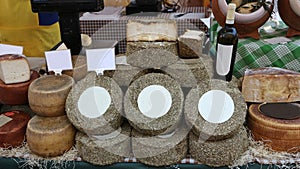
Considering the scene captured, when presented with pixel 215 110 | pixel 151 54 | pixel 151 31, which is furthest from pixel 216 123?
pixel 151 31

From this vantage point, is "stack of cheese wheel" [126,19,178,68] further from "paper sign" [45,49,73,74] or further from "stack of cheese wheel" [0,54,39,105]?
"stack of cheese wheel" [0,54,39,105]

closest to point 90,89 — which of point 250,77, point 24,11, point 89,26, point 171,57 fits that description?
point 171,57

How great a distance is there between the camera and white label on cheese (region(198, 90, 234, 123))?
3.93ft

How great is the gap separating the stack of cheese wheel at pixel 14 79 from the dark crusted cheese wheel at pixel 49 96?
9cm

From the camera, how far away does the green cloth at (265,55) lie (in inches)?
58.2

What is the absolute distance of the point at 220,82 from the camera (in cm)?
128

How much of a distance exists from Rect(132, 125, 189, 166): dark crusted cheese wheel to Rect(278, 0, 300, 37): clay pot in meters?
0.78

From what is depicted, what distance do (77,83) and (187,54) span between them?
0.47 meters

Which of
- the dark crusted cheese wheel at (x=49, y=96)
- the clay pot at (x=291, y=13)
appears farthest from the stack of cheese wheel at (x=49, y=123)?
the clay pot at (x=291, y=13)

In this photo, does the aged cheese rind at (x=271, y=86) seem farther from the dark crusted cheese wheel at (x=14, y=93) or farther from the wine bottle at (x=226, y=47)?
the dark crusted cheese wheel at (x=14, y=93)

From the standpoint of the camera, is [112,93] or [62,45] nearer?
[112,93]

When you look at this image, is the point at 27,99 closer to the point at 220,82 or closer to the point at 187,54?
the point at 187,54

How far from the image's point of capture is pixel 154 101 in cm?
123

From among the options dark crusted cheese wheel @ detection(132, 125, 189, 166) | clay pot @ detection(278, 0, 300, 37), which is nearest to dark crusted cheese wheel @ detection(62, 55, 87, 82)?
dark crusted cheese wheel @ detection(132, 125, 189, 166)
